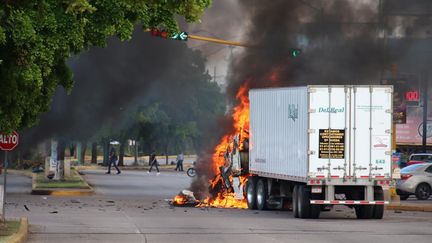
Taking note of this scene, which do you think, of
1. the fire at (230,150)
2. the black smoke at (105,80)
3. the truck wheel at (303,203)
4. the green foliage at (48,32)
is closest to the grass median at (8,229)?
the green foliage at (48,32)

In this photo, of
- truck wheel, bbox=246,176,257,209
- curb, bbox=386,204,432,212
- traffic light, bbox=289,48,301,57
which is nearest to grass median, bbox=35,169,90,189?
traffic light, bbox=289,48,301,57

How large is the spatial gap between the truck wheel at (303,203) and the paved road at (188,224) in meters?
0.33

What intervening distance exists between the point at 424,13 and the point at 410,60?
3900mm

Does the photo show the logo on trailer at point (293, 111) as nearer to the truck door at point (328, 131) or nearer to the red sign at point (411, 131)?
the truck door at point (328, 131)

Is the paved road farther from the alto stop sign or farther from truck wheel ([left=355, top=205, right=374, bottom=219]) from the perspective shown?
the alto stop sign

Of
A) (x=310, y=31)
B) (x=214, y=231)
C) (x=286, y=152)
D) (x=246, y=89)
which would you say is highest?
(x=310, y=31)

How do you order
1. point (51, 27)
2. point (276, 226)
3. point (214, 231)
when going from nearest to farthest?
point (51, 27) < point (214, 231) < point (276, 226)

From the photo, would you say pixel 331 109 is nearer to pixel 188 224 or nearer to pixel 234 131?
pixel 188 224

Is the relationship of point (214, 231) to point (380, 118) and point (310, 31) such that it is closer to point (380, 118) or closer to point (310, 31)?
point (380, 118)

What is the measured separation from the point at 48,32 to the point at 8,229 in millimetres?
5072

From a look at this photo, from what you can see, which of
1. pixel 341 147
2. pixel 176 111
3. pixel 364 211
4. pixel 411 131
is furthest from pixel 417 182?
pixel 176 111

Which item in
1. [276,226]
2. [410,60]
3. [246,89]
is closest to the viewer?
[276,226]

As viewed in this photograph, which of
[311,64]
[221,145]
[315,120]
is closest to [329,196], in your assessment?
[315,120]

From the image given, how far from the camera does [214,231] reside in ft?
Result: 67.9
